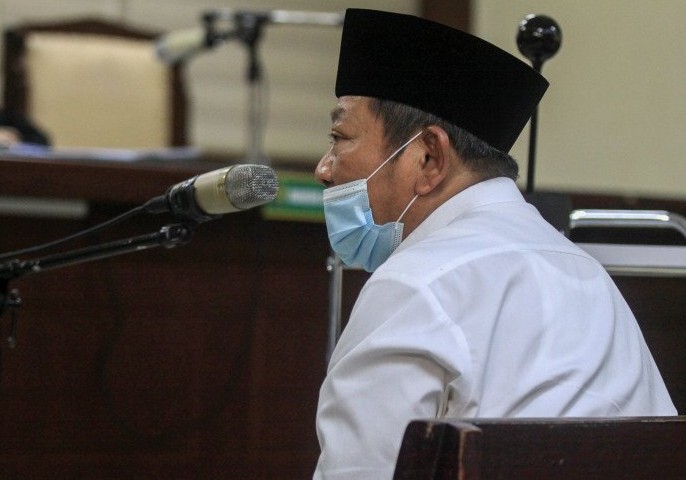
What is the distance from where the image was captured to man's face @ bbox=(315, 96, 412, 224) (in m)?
1.50

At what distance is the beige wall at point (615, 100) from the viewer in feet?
Result: 12.1

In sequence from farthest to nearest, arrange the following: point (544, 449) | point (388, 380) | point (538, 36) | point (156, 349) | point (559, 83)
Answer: point (559, 83) < point (156, 349) < point (538, 36) < point (388, 380) < point (544, 449)

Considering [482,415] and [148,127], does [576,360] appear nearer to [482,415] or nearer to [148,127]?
[482,415]

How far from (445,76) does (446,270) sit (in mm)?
377

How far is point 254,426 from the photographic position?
262cm

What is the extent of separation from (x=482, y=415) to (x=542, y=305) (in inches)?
5.5

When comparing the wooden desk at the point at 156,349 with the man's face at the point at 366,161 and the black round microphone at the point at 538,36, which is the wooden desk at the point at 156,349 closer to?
the black round microphone at the point at 538,36

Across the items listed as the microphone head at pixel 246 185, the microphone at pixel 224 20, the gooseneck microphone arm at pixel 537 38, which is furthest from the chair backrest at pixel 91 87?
the microphone head at pixel 246 185

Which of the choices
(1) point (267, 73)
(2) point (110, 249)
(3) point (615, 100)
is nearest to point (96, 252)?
(2) point (110, 249)

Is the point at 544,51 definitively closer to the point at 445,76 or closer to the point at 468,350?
the point at 445,76

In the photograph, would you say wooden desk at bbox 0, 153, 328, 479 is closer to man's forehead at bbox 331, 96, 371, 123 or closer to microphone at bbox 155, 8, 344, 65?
microphone at bbox 155, 8, 344, 65

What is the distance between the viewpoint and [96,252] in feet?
5.01

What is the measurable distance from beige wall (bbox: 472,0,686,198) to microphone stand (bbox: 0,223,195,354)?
7.79 feet

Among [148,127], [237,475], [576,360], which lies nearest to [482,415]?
[576,360]
